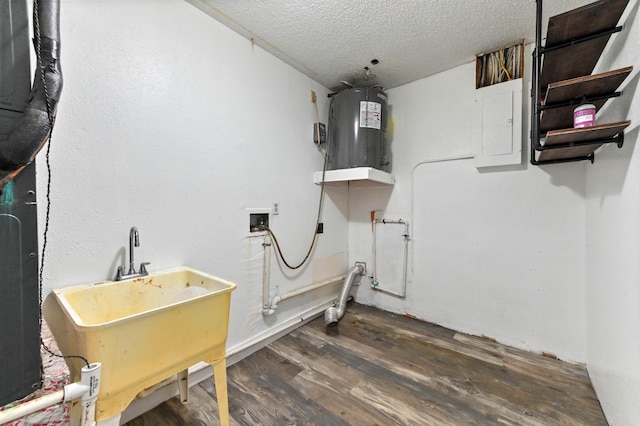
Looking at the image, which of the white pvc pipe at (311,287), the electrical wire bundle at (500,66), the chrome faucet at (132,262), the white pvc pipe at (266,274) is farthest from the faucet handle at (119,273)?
the electrical wire bundle at (500,66)

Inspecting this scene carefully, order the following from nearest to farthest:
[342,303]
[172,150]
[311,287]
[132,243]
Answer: [132,243] → [172,150] → [311,287] → [342,303]

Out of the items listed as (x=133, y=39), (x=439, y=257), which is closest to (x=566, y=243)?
(x=439, y=257)

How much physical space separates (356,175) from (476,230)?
1158 mm

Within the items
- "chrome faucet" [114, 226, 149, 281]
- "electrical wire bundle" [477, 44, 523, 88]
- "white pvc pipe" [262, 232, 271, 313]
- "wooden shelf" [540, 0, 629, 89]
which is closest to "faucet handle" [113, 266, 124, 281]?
"chrome faucet" [114, 226, 149, 281]

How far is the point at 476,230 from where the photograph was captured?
7.15 feet

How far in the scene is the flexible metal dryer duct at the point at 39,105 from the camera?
1.95ft

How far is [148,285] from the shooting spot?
1.33 metres

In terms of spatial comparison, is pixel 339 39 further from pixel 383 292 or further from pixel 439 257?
pixel 383 292

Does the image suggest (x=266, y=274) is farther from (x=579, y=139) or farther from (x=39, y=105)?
(x=579, y=139)

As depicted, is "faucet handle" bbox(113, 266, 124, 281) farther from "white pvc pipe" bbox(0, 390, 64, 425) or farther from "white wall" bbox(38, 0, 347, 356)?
"white pvc pipe" bbox(0, 390, 64, 425)

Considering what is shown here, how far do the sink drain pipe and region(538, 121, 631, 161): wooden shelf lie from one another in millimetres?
1895

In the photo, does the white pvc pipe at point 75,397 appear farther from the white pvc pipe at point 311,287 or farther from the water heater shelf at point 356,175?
the water heater shelf at point 356,175

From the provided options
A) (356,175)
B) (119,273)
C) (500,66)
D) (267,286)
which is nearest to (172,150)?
(119,273)

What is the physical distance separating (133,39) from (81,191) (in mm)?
866
